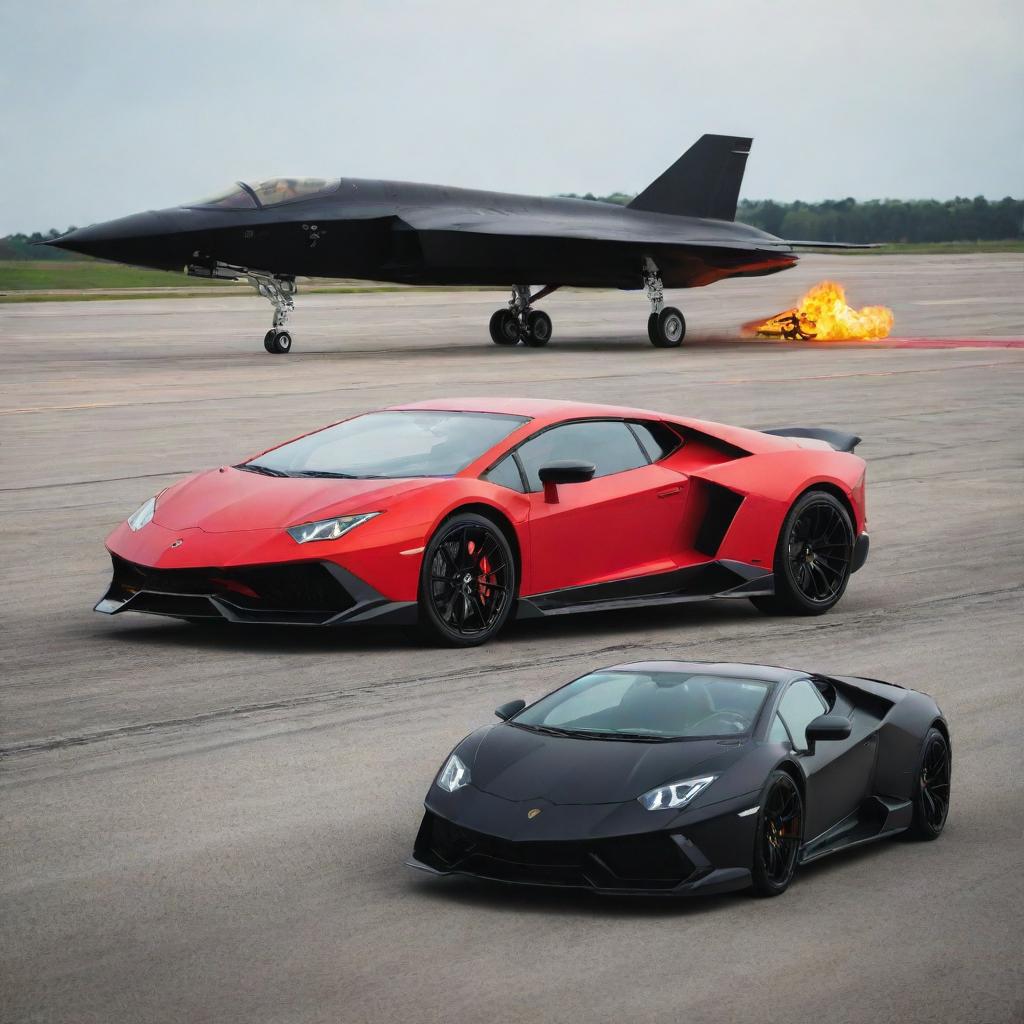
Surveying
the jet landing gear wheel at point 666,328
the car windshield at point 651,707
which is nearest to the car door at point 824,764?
the car windshield at point 651,707

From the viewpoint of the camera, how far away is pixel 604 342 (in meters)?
41.2

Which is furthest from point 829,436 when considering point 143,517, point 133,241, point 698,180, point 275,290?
point 698,180

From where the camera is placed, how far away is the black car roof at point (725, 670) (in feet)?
22.9

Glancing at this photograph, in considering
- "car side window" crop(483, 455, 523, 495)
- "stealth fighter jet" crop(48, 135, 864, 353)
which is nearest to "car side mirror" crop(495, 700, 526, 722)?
"car side window" crop(483, 455, 523, 495)

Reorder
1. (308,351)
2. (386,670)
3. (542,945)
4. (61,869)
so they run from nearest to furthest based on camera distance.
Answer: (542,945)
(61,869)
(386,670)
(308,351)

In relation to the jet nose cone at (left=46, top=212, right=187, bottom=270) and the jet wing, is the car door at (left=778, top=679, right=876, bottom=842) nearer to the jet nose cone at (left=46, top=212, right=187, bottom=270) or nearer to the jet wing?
the jet nose cone at (left=46, top=212, right=187, bottom=270)

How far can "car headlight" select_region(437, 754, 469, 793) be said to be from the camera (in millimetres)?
6449

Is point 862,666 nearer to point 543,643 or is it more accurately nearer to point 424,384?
point 543,643

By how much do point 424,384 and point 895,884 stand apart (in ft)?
76.6

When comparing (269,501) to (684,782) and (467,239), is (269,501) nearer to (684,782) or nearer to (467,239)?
(684,782)

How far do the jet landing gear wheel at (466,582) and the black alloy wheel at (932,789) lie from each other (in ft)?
12.4

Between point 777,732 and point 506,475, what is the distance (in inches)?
179

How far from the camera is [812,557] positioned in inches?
479

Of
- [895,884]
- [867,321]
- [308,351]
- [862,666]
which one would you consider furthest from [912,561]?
[867,321]
